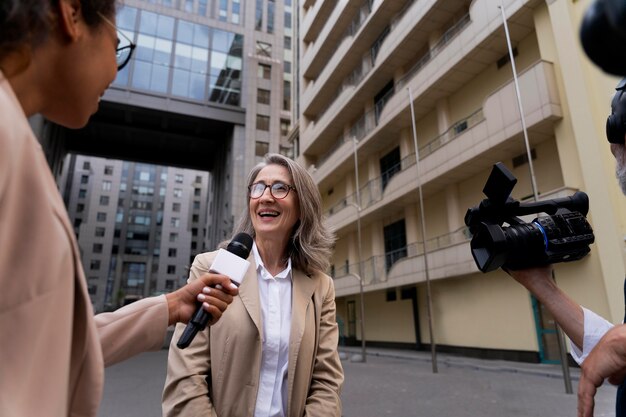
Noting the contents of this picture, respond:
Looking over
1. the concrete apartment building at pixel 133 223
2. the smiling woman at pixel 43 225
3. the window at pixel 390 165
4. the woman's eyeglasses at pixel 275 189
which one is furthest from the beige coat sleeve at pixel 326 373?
the concrete apartment building at pixel 133 223

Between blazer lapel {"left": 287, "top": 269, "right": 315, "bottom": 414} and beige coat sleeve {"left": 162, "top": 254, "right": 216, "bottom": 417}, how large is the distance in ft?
1.29

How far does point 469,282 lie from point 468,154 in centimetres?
452

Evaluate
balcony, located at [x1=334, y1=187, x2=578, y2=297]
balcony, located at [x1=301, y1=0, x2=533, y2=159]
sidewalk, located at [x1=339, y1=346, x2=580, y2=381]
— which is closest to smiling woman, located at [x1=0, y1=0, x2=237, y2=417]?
sidewalk, located at [x1=339, y1=346, x2=580, y2=381]

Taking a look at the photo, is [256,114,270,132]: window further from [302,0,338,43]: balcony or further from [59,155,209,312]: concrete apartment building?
[59,155,209,312]: concrete apartment building

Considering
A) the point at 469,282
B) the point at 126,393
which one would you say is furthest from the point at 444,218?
the point at 126,393

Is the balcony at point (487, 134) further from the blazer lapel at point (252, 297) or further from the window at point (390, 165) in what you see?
the blazer lapel at point (252, 297)

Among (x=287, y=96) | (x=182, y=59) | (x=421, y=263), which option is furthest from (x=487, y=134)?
(x=287, y=96)

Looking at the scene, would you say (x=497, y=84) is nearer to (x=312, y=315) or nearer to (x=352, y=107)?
(x=352, y=107)

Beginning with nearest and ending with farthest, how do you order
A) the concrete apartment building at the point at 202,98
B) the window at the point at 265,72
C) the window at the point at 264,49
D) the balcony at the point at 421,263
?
the balcony at the point at 421,263
the concrete apartment building at the point at 202,98
the window at the point at 265,72
the window at the point at 264,49

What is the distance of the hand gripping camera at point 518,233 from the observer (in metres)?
1.37

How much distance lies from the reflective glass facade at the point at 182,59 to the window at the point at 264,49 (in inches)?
68.6

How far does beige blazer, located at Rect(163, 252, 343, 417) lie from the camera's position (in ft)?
5.90

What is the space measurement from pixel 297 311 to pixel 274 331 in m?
0.15

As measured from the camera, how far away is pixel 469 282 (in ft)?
46.0
